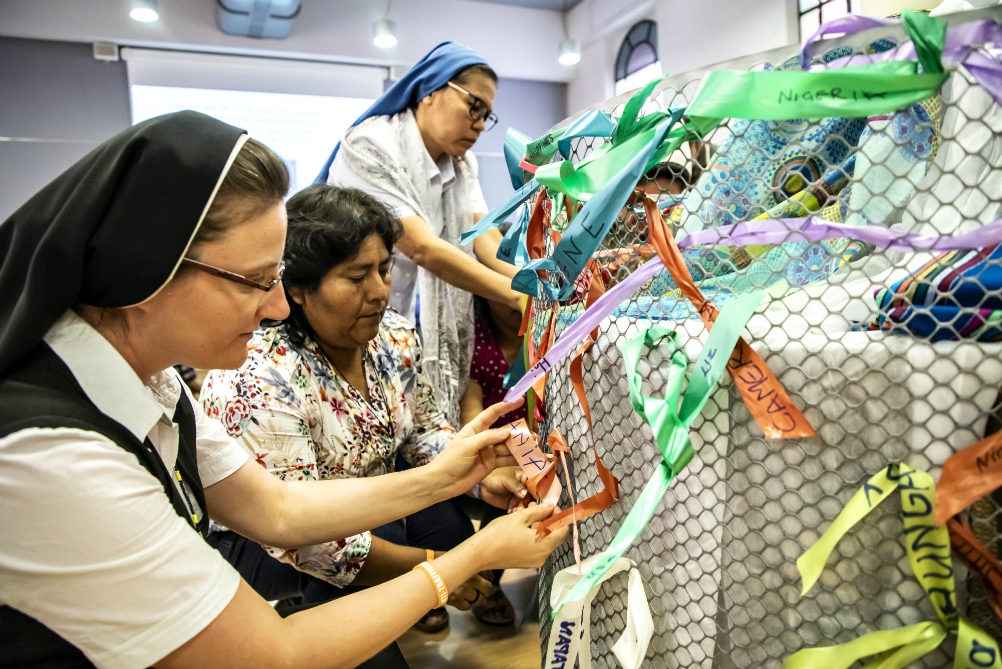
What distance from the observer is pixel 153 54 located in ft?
15.2

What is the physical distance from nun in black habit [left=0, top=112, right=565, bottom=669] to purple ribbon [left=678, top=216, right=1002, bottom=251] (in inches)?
15.8

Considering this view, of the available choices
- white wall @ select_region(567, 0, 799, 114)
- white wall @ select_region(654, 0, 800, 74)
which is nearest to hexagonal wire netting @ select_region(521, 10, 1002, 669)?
white wall @ select_region(567, 0, 799, 114)

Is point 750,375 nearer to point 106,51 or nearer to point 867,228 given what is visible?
point 867,228

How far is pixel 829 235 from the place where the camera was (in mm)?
449

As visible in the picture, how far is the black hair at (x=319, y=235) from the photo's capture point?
1.23 meters

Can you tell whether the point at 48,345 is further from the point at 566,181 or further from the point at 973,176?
the point at 973,176

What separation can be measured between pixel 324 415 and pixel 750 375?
2.97 ft

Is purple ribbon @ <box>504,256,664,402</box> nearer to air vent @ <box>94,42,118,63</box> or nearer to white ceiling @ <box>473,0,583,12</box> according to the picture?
air vent @ <box>94,42,118,63</box>

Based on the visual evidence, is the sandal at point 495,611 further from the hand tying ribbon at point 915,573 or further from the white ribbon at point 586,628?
the hand tying ribbon at point 915,573

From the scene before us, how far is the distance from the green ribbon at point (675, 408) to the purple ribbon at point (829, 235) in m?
0.04

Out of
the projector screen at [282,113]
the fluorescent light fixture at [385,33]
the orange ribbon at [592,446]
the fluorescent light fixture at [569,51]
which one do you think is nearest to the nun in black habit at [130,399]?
the orange ribbon at [592,446]

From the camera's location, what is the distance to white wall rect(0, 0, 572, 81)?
4367 mm

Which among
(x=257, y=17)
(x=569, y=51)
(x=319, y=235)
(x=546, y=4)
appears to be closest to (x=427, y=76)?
(x=319, y=235)

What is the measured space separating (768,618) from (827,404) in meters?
0.18
